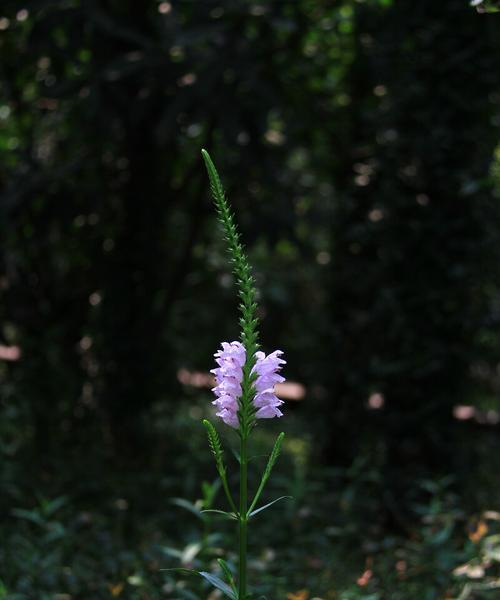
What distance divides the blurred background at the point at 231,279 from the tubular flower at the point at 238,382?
131cm

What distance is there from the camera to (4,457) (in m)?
4.38

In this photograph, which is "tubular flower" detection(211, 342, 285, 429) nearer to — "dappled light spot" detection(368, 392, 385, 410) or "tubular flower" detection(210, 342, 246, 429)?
"tubular flower" detection(210, 342, 246, 429)

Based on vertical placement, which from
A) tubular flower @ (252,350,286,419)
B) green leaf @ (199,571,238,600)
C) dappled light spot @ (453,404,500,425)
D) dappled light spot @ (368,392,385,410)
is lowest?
dappled light spot @ (453,404,500,425)

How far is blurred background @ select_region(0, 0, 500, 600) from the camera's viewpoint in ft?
11.9

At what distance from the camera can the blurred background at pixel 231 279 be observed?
3.63m

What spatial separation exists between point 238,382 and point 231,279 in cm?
368

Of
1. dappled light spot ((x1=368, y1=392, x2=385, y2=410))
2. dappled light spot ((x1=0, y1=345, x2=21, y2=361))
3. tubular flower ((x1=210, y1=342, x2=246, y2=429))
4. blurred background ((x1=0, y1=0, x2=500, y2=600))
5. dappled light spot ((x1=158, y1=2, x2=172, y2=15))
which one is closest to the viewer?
tubular flower ((x1=210, y1=342, x2=246, y2=429))

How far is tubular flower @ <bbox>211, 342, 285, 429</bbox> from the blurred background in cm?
131

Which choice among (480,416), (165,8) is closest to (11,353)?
(165,8)

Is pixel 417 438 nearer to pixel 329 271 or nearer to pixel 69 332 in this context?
pixel 329 271

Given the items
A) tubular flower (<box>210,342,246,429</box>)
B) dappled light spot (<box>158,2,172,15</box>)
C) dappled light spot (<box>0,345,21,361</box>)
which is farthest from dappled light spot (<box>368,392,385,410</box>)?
tubular flower (<box>210,342,246,429</box>)

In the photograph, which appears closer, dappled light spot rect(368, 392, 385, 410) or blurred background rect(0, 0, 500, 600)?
blurred background rect(0, 0, 500, 600)

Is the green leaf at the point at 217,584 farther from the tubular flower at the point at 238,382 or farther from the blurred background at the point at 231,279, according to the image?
the blurred background at the point at 231,279

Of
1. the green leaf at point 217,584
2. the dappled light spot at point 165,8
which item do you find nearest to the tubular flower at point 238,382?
the green leaf at point 217,584
